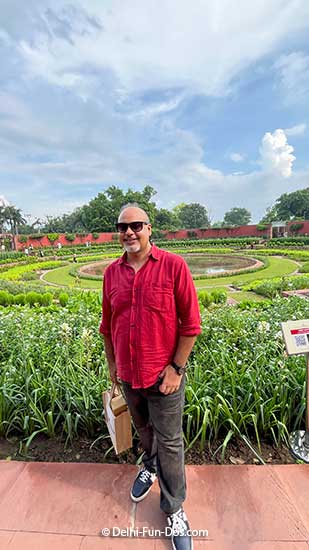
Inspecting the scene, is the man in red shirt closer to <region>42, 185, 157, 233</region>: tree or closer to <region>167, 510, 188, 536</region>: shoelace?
<region>167, 510, 188, 536</region>: shoelace

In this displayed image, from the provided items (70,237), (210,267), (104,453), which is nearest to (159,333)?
(104,453)

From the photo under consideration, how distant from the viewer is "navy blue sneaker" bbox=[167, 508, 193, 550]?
1258mm

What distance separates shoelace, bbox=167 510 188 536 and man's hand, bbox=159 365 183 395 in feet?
2.05

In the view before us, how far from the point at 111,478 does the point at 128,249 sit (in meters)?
1.37

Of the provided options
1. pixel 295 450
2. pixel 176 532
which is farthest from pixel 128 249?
pixel 295 450

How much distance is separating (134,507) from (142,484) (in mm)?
107

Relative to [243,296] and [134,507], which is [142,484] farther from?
[243,296]

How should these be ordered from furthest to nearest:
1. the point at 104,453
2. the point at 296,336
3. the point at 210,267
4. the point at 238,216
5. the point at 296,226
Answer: the point at 238,216 < the point at 296,226 < the point at 210,267 < the point at 104,453 < the point at 296,336

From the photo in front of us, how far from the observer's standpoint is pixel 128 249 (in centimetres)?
129

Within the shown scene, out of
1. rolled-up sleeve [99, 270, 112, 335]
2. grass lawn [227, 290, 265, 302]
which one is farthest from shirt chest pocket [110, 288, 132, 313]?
grass lawn [227, 290, 265, 302]

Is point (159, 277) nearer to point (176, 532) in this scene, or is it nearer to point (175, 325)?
point (175, 325)

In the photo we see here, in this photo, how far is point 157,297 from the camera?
4.08 ft

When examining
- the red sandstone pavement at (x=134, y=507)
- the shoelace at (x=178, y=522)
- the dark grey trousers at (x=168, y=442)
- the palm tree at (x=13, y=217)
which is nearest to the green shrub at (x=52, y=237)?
the palm tree at (x=13, y=217)

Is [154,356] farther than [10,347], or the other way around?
[10,347]
